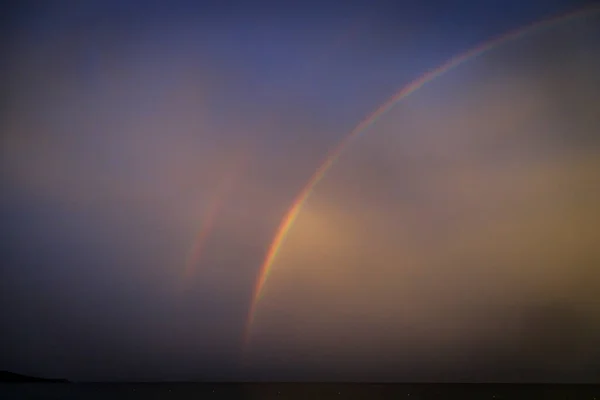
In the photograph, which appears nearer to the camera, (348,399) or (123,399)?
(123,399)

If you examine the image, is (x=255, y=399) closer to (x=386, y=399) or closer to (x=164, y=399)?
(x=164, y=399)

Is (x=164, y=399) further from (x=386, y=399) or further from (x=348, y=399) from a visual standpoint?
(x=386, y=399)

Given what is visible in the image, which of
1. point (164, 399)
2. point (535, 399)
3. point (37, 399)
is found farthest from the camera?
point (535, 399)

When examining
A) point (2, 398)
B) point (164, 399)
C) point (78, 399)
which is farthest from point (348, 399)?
point (2, 398)

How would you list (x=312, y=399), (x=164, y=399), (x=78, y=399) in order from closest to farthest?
(x=78, y=399)
(x=164, y=399)
(x=312, y=399)

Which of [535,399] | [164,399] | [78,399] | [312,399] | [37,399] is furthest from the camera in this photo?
[535,399]

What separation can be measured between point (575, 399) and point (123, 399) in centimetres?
6898

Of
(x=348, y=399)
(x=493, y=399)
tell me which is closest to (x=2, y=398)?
(x=348, y=399)

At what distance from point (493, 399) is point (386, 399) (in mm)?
17096

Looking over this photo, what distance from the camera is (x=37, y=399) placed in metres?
70.4

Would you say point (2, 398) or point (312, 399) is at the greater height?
point (312, 399)

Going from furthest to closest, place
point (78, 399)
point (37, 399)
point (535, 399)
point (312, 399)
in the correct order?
point (535, 399)
point (312, 399)
point (78, 399)
point (37, 399)

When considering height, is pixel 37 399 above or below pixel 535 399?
below

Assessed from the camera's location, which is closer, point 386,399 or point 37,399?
point 37,399
